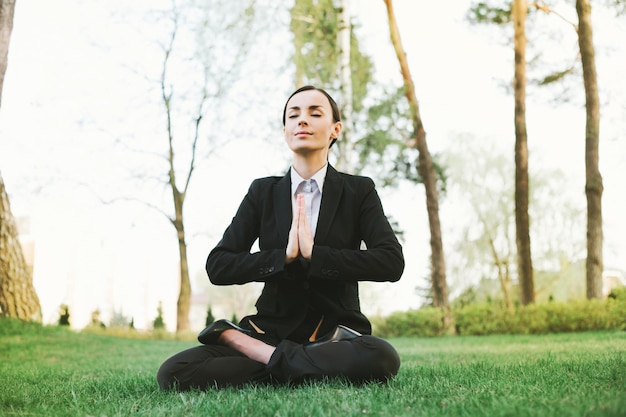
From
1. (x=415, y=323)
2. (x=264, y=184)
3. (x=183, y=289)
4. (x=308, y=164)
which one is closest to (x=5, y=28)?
(x=264, y=184)

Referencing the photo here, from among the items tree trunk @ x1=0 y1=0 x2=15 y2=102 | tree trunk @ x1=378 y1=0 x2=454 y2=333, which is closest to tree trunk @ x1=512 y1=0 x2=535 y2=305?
tree trunk @ x1=378 y1=0 x2=454 y2=333

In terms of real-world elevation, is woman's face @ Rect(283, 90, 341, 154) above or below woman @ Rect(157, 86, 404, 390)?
above

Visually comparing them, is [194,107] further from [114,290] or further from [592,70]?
[114,290]

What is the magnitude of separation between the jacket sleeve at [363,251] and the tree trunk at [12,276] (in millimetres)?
8567

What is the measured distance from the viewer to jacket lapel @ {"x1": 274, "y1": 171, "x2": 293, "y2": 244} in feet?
11.3

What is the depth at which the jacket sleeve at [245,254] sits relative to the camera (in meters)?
3.19

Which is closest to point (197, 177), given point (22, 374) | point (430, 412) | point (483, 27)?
point (483, 27)

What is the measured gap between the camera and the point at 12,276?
1073 cm

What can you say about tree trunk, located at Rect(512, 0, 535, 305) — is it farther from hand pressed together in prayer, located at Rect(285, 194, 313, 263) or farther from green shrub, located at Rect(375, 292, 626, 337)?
hand pressed together in prayer, located at Rect(285, 194, 313, 263)

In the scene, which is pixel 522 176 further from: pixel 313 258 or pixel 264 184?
pixel 313 258

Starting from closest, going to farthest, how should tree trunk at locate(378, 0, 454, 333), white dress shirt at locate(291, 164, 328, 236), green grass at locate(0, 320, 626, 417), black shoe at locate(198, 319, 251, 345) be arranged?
green grass at locate(0, 320, 626, 417) < black shoe at locate(198, 319, 251, 345) < white dress shirt at locate(291, 164, 328, 236) < tree trunk at locate(378, 0, 454, 333)

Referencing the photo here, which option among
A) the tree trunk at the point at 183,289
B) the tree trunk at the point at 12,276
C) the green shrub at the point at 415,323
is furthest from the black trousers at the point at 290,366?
the tree trunk at the point at 183,289

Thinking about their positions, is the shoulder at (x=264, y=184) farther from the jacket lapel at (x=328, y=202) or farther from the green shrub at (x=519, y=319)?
the green shrub at (x=519, y=319)

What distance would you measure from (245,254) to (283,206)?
348mm
